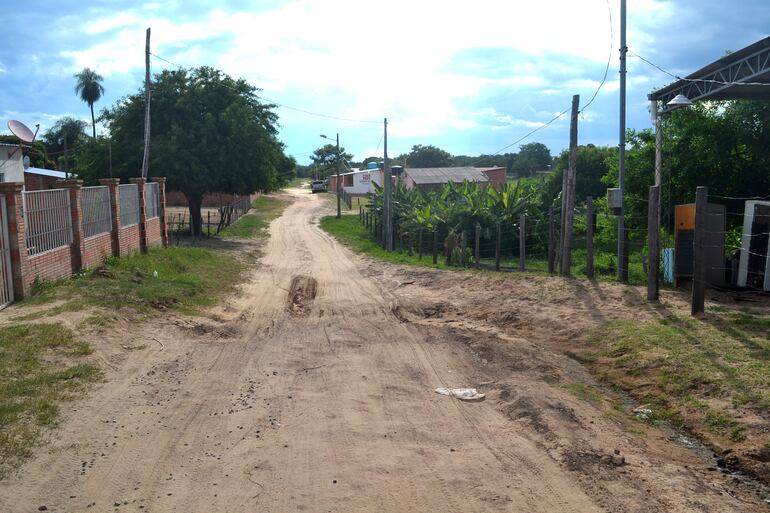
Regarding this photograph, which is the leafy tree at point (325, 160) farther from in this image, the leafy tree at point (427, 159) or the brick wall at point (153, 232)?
the brick wall at point (153, 232)

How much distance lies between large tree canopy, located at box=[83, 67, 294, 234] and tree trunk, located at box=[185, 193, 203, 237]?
0.05 meters

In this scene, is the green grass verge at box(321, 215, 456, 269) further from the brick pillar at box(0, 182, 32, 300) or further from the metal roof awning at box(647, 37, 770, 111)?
the brick pillar at box(0, 182, 32, 300)

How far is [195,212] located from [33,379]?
2676 centimetres

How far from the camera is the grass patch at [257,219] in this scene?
121 feet

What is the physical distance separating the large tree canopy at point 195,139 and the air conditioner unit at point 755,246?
24.2 meters

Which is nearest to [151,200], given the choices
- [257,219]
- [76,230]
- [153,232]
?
[153,232]

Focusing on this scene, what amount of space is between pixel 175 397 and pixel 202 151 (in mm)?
25640

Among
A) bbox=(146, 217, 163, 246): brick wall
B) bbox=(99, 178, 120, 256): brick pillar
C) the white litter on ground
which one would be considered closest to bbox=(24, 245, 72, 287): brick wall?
bbox=(99, 178, 120, 256): brick pillar

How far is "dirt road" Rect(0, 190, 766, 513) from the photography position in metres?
4.92

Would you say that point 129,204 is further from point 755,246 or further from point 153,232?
point 755,246

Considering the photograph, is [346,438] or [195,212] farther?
[195,212]

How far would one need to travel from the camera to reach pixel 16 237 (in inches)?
454

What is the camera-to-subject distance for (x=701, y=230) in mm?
9766

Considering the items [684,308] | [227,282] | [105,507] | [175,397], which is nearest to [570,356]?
[684,308]
